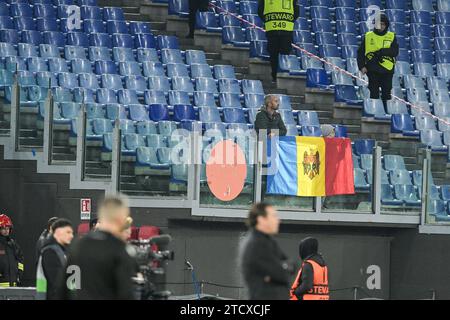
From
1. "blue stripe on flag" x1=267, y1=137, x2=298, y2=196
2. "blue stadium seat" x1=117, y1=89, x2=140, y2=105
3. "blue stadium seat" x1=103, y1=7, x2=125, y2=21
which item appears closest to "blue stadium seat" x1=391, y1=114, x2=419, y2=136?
"blue stripe on flag" x1=267, y1=137, x2=298, y2=196

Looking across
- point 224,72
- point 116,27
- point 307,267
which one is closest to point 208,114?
point 224,72

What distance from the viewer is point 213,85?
2520cm

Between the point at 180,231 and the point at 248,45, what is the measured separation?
658cm

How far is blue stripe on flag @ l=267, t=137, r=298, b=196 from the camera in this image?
21312mm

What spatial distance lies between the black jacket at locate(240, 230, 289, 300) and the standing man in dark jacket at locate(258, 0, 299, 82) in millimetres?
12922

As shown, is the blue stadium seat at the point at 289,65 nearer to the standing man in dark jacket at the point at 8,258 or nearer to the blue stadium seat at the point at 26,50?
the blue stadium seat at the point at 26,50

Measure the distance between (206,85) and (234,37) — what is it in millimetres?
2415

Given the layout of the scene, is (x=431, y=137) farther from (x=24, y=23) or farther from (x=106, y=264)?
(x=106, y=264)

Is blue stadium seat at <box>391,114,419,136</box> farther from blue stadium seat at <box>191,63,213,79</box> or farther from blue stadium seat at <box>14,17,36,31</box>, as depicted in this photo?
blue stadium seat at <box>14,17,36,31</box>

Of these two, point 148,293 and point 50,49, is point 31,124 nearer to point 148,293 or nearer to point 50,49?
point 50,49

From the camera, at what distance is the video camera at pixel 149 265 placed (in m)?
14.9

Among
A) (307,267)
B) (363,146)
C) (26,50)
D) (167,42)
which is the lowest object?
(307,267)

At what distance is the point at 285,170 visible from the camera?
843 inches
